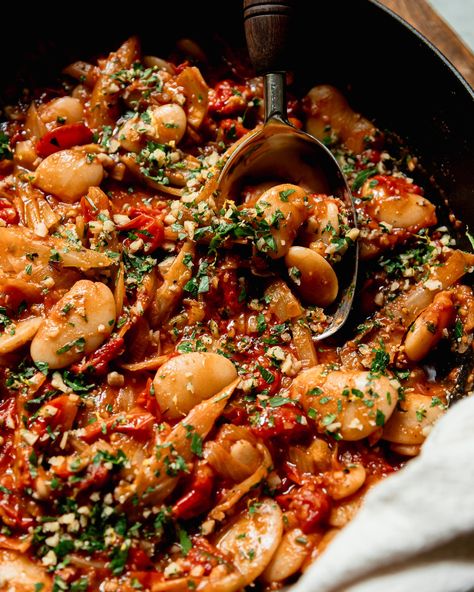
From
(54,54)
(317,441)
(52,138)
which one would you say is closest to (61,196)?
(52,138)

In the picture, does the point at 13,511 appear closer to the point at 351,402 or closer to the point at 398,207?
the point at 351,402

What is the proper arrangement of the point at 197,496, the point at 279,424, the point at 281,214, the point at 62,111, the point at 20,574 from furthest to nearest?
the point at 62,111 → the point at 281,214 → the point at 279,424 → the point at 197,496 → the point at 20,574

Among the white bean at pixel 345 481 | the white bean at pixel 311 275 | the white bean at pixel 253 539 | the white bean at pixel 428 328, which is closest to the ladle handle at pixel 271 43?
the white bean at pixel 311 275

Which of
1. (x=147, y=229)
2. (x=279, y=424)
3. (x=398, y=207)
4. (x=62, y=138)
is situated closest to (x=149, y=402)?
(x=279, y=424)

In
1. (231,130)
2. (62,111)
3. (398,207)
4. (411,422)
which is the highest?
(398,207)

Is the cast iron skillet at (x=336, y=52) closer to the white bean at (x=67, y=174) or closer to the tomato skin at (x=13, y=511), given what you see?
the white bean at (x=67, y=174)

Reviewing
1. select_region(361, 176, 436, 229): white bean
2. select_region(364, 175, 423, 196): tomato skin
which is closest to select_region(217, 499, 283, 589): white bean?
select_region(361, 176, 436, 229): white bean

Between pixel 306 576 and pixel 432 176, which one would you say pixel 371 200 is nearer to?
pixel 432 176
